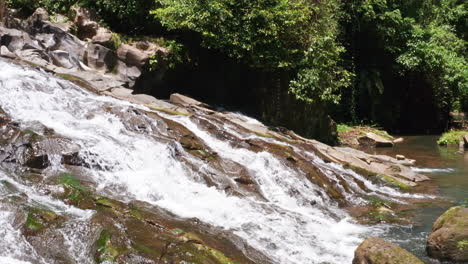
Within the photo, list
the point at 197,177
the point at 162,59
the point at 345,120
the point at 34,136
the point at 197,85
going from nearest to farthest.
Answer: the point at 34,136
the point at 197,177
the point at 162,59
the point at 197,85
the point at 345,120

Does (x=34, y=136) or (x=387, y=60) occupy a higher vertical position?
(x=387, y=60)

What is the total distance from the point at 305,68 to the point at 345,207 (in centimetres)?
772

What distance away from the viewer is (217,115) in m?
15.8

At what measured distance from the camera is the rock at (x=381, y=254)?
6852 mm

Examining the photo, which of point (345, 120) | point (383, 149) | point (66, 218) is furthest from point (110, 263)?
point (345, 120)

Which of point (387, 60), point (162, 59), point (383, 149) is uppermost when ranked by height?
point (387, 60)

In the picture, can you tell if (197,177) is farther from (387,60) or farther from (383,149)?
(387,60)

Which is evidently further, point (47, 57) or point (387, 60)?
point (387, 60)

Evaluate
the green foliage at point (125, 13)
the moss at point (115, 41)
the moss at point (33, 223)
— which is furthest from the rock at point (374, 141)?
the moss at point (33, 223)

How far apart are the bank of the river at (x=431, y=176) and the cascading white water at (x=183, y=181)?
33.1 inches

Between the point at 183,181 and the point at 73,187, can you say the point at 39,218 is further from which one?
the point at 183,181

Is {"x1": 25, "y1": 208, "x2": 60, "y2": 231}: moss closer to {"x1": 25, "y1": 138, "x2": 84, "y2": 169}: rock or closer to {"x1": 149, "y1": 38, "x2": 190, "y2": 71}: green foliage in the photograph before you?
{"x1": 25, "y1": 138, "x2": 84, "y2": 169}: rock

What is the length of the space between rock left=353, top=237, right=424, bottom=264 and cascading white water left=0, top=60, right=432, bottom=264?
2.08 feet

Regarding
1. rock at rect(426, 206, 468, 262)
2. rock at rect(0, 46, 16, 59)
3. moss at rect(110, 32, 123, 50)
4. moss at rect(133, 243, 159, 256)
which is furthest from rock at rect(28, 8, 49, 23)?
rock at rect(426, 206, 468, 262)
